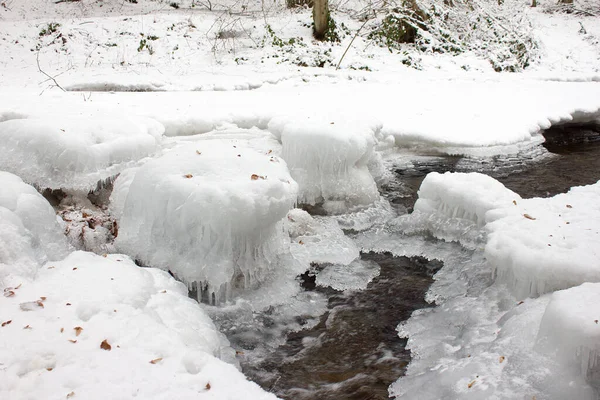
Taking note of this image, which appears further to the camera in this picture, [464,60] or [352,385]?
[464,60]

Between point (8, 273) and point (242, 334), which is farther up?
point (8, 273)

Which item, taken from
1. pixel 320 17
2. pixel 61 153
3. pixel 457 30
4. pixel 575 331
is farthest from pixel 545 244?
pixel 457 30

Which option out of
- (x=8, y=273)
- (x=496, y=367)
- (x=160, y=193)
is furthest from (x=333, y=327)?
(x=8, y=273)

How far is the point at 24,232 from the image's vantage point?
3.49 meters

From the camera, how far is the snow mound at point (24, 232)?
10.5ft

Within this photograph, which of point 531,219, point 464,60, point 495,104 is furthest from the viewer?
point 464,60

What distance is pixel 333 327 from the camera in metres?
3.70

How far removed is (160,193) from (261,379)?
154cm

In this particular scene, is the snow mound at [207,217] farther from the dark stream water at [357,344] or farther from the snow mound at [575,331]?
A: the snow mound at [575,331]

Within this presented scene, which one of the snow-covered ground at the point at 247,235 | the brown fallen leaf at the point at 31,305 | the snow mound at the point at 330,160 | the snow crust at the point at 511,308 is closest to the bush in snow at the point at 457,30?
the snow-covered ground at the point at 247,235

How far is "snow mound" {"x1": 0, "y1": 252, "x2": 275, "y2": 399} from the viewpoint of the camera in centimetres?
223

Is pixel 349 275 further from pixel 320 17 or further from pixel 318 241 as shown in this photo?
pixel 320 17

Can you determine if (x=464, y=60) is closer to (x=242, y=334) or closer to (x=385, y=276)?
(x=385, y=276)

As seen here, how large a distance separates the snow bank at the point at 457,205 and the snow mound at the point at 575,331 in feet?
5.20
